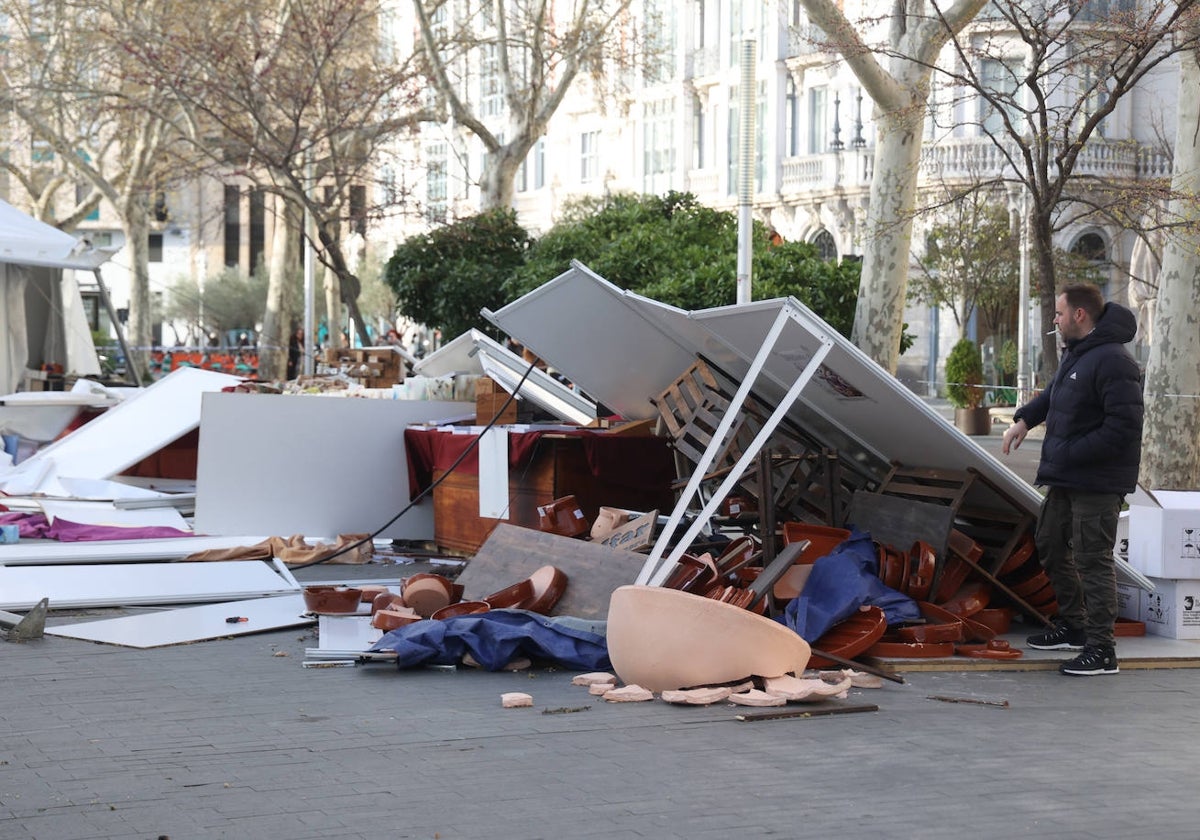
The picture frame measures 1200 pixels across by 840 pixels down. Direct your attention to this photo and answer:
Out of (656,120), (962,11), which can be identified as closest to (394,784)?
(962,11)

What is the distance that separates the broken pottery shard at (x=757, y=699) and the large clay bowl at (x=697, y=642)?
0.65 ft

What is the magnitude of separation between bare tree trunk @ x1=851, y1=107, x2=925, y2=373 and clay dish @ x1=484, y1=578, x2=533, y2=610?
7.94 meters

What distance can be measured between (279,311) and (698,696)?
30.3m

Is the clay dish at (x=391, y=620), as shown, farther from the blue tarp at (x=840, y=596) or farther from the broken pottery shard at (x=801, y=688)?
the broken pottery shard at (x=801, y=688)

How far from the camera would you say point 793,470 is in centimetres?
928

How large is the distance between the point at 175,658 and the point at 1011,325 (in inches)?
1405

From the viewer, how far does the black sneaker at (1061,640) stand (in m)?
8.11

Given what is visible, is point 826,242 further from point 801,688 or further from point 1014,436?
point 801,688

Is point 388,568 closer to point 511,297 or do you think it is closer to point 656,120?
point 511,297

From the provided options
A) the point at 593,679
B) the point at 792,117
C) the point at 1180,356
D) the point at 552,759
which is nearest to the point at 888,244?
the point at 1180,356

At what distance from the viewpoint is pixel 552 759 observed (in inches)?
227

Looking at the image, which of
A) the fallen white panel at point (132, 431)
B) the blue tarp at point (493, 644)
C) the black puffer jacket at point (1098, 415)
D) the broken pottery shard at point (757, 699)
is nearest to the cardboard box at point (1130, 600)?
the black puffer jacket at point (1098, 415)

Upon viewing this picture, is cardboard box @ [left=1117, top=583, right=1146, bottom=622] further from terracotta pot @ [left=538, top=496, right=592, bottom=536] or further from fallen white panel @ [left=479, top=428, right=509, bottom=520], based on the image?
fallen white panel @ [left=479, top=428, right=509, bottom=520]

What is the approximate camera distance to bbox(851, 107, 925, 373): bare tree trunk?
15555mm
